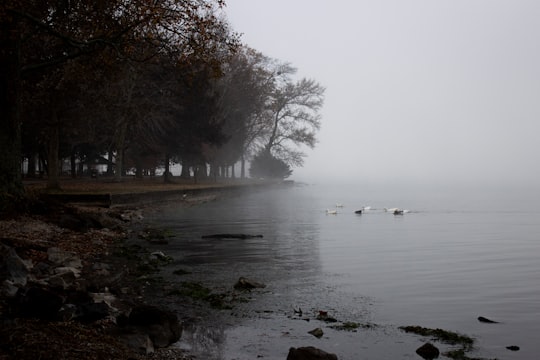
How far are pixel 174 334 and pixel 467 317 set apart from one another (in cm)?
517

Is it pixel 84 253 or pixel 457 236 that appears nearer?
pixel 84 253

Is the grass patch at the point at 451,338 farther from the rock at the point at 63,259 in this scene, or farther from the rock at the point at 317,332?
the rock at the point at 63,259

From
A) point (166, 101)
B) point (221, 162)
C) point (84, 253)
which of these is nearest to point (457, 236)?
point (84, 253)

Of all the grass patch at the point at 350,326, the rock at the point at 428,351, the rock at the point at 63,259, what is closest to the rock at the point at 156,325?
the grass patch at the point at 350,326

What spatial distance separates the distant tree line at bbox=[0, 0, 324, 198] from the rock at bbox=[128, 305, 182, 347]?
11034 mm

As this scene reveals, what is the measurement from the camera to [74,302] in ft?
27.4

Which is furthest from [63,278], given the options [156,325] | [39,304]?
[156,325]

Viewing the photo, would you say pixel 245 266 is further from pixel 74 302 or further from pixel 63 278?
pixel 74 302

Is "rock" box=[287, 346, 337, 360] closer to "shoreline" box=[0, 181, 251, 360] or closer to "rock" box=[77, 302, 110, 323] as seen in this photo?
"shoreline" box=[0, 181, 251, 360]

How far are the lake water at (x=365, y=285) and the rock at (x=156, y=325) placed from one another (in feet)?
0.71

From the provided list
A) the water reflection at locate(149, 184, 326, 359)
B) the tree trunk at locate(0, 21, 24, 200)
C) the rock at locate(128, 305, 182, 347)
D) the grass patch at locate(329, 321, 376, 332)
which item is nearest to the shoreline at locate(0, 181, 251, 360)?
the rock at locate(128, 305, 182, 347)

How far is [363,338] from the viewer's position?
8461 millimetres

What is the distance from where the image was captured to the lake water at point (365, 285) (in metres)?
8.21

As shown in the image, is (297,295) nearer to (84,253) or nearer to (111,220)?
(84,253)
